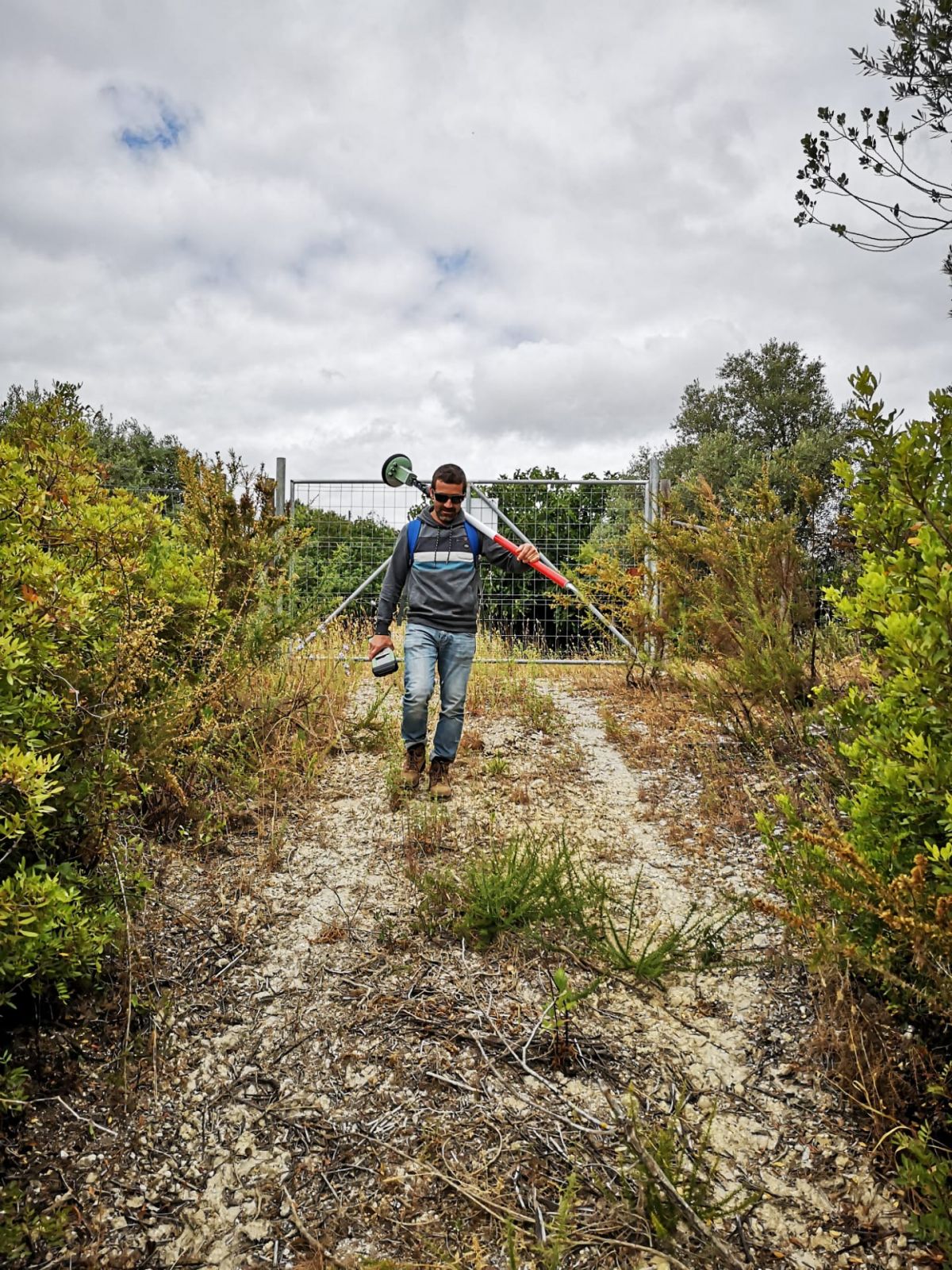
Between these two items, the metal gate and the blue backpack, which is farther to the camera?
the metal gate

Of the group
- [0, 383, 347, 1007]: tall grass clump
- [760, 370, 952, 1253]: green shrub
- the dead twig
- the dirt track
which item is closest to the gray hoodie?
[0, 383, 347, 1007]: tall grass clump

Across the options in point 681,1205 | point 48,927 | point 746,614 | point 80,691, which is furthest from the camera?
point 746,614

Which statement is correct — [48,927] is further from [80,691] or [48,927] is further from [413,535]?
[413,535]

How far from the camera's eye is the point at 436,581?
5062 mm

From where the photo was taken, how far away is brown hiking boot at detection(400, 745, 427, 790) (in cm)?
495

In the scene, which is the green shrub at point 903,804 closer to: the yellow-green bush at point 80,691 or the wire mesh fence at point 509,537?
the yellow-green bush at point 80,691

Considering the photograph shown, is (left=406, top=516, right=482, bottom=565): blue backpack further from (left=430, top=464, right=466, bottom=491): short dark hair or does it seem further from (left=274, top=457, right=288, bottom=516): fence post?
(left=274, top=457, right=288, bottom=516): fence post

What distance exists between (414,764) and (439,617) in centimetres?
87

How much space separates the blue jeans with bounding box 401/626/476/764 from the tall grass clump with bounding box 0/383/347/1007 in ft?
2.37

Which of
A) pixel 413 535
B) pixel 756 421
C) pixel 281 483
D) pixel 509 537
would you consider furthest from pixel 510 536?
pixel 756 421

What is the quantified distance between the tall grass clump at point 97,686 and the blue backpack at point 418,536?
32.2 inches

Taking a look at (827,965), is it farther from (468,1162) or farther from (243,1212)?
(243,1212)

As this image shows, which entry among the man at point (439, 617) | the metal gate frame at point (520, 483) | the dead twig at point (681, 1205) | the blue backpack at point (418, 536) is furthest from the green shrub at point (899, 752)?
the metal gate frame at point (520, 483)

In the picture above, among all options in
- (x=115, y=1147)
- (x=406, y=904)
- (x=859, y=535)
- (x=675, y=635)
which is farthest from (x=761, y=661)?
(x=115, y=1147)
